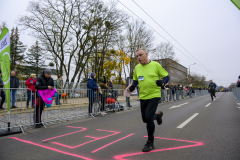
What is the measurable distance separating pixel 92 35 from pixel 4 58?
1847 cm

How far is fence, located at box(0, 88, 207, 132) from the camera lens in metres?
5.76

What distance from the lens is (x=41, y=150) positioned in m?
3.66

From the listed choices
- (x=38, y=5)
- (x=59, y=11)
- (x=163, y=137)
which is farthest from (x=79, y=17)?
(x=163, y=137)

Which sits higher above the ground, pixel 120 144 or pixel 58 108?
pixel 58 108

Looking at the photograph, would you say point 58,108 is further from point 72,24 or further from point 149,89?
point 72,24

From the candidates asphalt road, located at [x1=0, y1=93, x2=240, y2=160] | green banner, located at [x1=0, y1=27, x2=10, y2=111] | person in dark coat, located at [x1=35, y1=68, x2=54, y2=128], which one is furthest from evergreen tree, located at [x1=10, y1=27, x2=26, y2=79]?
asphalt road, located at [x1=0, y1=93, x2=240, y2=160]

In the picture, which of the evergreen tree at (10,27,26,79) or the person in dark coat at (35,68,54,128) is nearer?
the person in dark coat at (35,68,54,128)

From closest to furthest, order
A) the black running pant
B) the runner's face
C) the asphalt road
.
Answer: the asphalt road → the black running pant → the runner's face

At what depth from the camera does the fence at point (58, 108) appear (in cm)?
576

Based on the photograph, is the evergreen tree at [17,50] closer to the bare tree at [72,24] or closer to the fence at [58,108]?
the bare tree at [72,24]

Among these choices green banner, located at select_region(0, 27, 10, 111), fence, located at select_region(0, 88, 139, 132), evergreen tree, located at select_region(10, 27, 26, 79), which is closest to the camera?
green banner, located at select_region(0, 27, 10, 111)

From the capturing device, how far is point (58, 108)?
6.84 meters

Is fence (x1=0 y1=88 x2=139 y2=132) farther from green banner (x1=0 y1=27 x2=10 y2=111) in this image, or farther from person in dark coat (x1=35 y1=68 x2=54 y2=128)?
green banner (x1=0 y1=27 x2=10 y2=111)

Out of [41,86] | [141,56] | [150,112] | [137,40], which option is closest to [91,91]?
[41,86]
